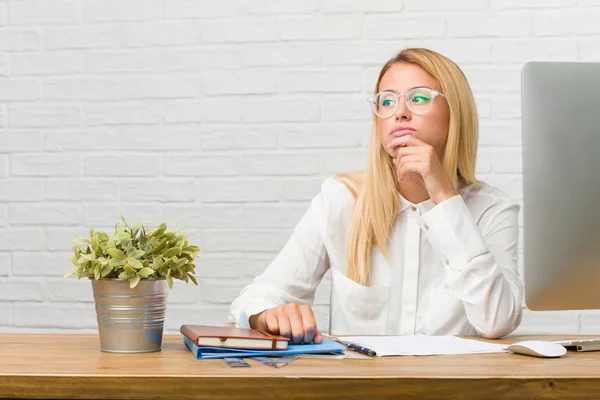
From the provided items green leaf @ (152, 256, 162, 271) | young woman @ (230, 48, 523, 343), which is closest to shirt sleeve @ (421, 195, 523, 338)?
young woman @ (230, 48, 523, 343)

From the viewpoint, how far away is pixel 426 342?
129cm

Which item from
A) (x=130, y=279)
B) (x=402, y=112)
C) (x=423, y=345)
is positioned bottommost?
(x=423, y=345)

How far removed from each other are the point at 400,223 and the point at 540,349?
2.47 feet

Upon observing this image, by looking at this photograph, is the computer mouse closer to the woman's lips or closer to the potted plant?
the potted plant

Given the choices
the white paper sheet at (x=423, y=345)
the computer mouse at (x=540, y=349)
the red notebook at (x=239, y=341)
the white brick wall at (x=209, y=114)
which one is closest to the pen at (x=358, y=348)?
the white paper sheet at (x=423, y=345)

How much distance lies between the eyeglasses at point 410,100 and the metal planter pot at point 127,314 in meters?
0.77

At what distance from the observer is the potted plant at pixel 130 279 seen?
3.86ft

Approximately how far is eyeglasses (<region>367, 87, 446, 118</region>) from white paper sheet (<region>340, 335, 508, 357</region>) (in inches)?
23.2

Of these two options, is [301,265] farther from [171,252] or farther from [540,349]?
[540,349]

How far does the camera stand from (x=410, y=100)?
1.77 metres

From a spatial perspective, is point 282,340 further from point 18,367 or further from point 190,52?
point 190,52

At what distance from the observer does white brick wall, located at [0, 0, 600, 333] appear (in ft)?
7.95

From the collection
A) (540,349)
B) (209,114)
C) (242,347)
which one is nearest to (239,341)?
(242,347)

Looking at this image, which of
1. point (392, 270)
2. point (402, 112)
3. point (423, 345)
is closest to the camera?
point (423, 345)
